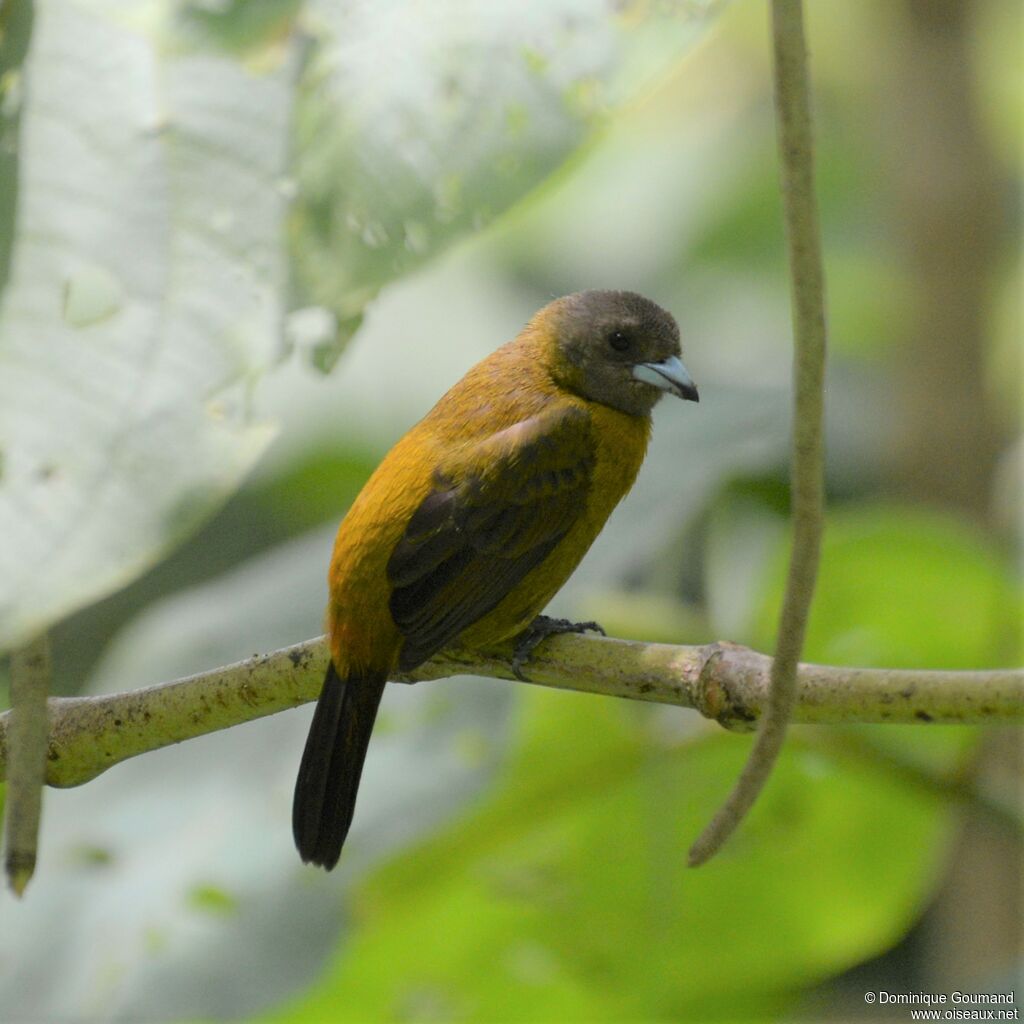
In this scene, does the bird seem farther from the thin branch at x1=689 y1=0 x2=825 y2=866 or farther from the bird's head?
the thin branch at x1=689 y1=0 x2=825 y2=866

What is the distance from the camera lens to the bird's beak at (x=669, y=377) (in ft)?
9.16

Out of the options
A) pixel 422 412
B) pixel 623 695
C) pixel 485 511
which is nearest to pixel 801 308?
pixel 623 695

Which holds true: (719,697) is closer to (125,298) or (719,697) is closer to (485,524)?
(125,298)

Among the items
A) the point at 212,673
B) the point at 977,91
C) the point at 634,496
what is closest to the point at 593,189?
Answer: the point at 977,91

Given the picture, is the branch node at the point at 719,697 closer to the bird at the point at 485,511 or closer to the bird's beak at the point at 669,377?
the bird at the point at 485,511

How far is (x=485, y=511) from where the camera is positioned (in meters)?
2.48

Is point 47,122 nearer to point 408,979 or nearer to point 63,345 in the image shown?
point 63,345

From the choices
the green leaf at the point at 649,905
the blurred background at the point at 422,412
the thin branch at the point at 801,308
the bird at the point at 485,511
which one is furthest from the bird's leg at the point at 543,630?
the thin branch at the point at 801,308

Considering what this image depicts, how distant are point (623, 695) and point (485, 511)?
85cm

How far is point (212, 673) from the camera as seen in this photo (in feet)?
5.26

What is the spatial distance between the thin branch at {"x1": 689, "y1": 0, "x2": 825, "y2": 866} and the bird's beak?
1.50 metres

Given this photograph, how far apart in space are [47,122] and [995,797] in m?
2.00

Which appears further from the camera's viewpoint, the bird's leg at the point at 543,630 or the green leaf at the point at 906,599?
the green leaf at the point at 906,599

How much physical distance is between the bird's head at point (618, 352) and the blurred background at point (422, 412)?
9.3 inches
